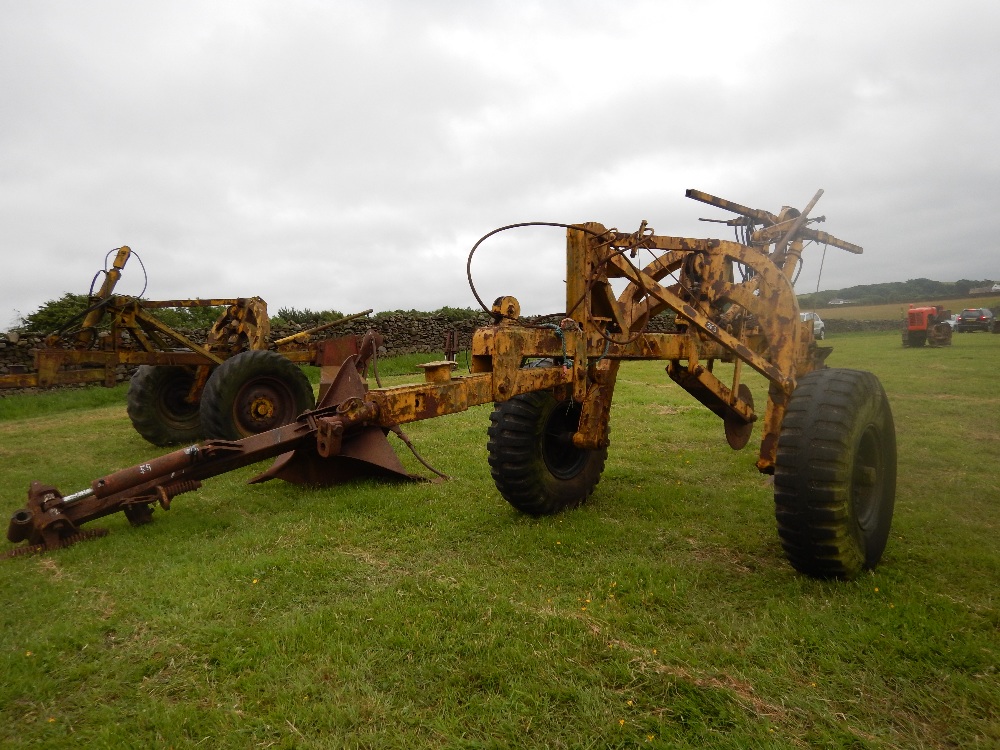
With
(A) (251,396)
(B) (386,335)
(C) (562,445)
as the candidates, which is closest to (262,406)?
(A) (251,396)

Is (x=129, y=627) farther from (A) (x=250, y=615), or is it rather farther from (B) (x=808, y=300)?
(B) (x=808, y=300)

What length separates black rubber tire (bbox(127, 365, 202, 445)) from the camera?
865 centimetres

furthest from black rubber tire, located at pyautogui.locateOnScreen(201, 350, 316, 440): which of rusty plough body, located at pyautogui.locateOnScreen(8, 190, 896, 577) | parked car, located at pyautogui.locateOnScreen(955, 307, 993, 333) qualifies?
parked car, located at pyautogui.locateOnScreen(955, 307, 993, 333)

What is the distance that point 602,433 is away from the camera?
4.83m

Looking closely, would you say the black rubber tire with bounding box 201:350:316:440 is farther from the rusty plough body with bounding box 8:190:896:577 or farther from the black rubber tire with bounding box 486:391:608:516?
the black rubber tire with bounding box 486:391:608:516

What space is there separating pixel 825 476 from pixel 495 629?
6.30 ft

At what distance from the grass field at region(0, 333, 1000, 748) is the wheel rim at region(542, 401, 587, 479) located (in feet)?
1.20

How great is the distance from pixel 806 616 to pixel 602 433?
77.3 inches

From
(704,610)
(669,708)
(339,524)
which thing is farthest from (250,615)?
(704,610)

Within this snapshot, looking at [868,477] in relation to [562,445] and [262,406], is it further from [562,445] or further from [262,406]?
[262,406]

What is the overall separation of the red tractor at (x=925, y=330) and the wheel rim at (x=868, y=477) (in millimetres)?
24230

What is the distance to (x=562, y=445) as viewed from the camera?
17.3ft

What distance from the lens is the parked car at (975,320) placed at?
32.0 metres

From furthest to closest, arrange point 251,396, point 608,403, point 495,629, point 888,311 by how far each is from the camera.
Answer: point 888,311
point 251,396
point 608,403
point 495,629
